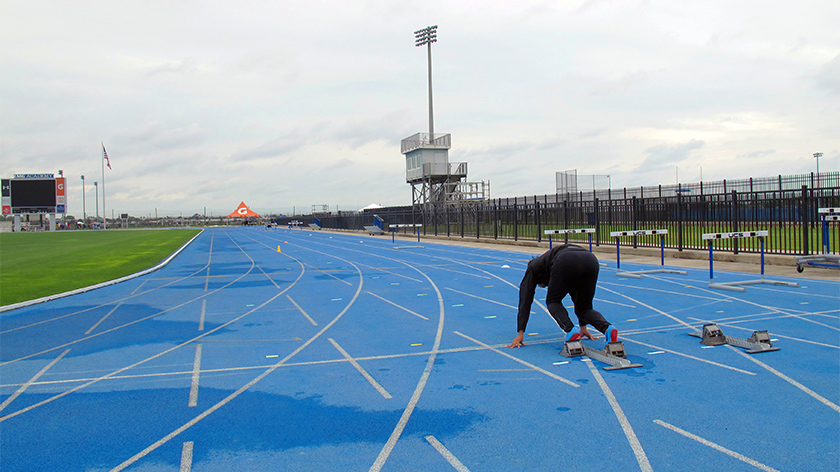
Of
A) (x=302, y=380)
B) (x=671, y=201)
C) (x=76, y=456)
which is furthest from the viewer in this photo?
(x=671, y=201)

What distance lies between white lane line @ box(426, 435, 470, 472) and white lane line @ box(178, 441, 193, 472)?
1.94 m

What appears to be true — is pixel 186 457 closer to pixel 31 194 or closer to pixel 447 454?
pixel 447 454

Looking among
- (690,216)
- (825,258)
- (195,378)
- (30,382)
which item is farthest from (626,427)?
(690,216)

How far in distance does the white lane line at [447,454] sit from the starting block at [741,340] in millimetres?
4685

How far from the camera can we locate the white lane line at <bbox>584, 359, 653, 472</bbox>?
4062 millimetres

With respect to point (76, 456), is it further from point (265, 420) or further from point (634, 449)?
point (634, 449)

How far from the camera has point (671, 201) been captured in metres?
20.4

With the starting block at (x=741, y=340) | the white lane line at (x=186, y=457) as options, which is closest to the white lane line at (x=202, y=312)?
the white lane line at (x=186, y=457)

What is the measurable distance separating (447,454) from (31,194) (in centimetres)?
10004

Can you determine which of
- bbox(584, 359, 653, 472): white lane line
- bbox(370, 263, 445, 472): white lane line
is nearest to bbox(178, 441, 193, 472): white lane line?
bbox(370, 263, 445, 472): white lane line

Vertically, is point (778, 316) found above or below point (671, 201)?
below

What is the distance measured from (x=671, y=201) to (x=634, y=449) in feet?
59.8

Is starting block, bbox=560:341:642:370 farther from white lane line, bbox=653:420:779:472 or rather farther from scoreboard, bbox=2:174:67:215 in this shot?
scoreboard, bbox=2:174:67:215

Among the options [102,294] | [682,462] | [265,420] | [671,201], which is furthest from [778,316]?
[102,294]
